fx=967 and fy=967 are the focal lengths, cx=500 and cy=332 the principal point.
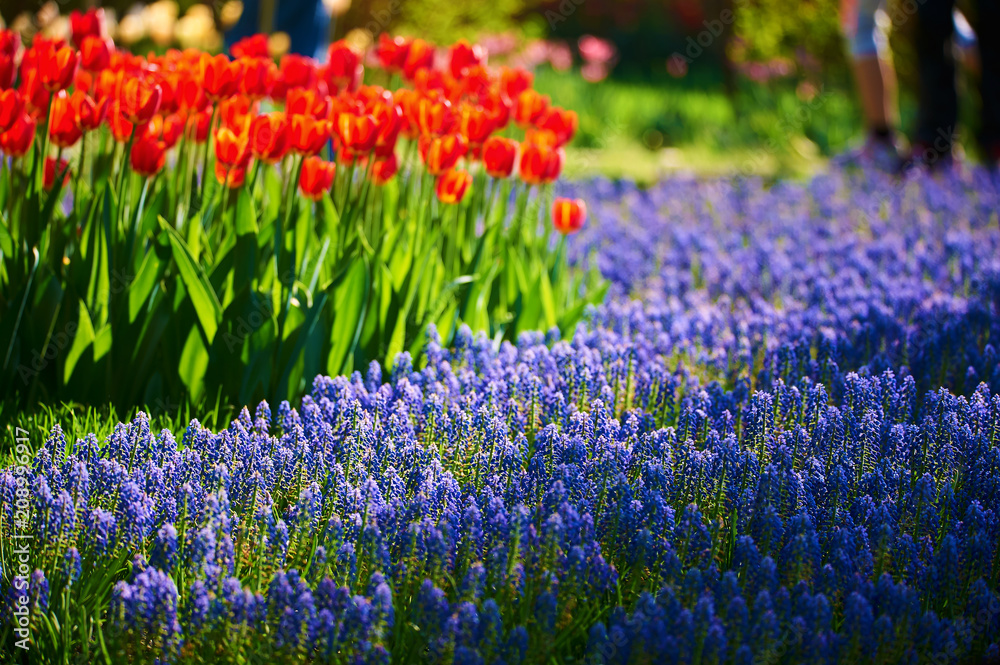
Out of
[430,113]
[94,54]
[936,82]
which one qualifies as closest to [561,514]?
[430,113]

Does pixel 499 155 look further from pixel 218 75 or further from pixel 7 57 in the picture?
pixel 7 57

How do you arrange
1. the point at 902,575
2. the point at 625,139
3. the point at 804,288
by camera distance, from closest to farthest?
the point at 902,575 < the point at 804,288 < the point at 625,139

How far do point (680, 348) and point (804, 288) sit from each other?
101 centimetres

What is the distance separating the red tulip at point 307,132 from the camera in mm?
2648

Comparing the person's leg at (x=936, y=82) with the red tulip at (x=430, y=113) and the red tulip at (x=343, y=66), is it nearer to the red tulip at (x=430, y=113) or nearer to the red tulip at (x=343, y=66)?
the red tulip at (x=343, y=66)

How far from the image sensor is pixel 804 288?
3881 mm

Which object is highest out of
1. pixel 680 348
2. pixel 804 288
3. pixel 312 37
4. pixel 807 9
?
pixel 807 9

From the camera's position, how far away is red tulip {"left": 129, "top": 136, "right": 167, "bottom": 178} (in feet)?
8.85

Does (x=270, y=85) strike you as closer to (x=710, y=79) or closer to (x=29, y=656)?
(x=29, y=656)

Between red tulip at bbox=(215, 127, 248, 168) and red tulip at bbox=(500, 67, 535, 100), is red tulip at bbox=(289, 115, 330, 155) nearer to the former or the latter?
red tulip at bbox=(215, 127, 248, 168)

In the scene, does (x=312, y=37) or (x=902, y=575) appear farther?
(x=312, y=37)

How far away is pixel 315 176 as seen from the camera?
9.34 feet

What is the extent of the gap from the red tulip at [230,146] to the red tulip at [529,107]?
4.02ft

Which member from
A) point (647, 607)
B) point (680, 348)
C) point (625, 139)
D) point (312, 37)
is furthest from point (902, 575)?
point (625, 139)
